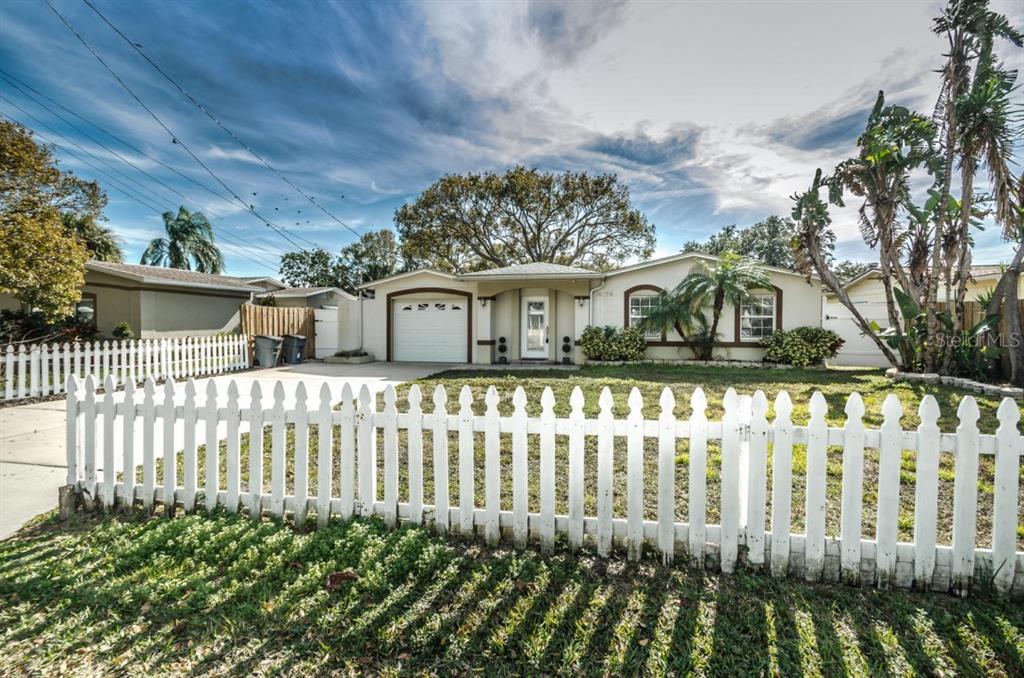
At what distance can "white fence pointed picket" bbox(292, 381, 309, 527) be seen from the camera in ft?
9.41

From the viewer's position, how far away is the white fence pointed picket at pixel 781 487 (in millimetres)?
2307

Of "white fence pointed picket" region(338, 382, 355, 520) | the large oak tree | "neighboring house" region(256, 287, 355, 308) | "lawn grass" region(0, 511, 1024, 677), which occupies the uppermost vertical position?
the large oak tree

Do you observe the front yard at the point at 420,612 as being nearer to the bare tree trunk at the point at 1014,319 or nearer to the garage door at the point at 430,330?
the bare tree trunk at the point at 1014,319

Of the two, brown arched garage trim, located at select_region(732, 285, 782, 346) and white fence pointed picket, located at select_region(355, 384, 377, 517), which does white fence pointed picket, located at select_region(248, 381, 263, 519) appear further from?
brown arched garage trim, located at select_region(732, 285, 782, 346)

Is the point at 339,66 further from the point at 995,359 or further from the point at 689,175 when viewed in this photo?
the point at 995,359

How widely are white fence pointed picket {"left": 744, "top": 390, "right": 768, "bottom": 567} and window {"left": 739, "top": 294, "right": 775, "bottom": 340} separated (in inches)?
454

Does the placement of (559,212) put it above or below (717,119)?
above

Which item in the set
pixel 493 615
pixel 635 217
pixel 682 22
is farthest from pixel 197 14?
pixel 635 217


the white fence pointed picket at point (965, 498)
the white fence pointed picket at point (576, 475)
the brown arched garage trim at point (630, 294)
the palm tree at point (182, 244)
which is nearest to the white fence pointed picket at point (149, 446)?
the white fence pointed picket at point (576, 475)

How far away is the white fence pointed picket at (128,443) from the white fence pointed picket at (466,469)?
2.36 m

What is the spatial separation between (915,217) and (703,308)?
15.7ft

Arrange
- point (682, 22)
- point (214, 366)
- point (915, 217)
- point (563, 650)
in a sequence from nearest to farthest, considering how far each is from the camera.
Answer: point (563, 650) → point (682, 22) → point (915, 217) → point (214, 366)

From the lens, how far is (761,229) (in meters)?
41.3

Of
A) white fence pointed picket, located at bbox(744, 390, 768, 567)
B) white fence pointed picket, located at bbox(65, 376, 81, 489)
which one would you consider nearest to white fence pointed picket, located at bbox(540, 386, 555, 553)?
white fence pointed picket, located at bbox(744, 390, 768, 567)
